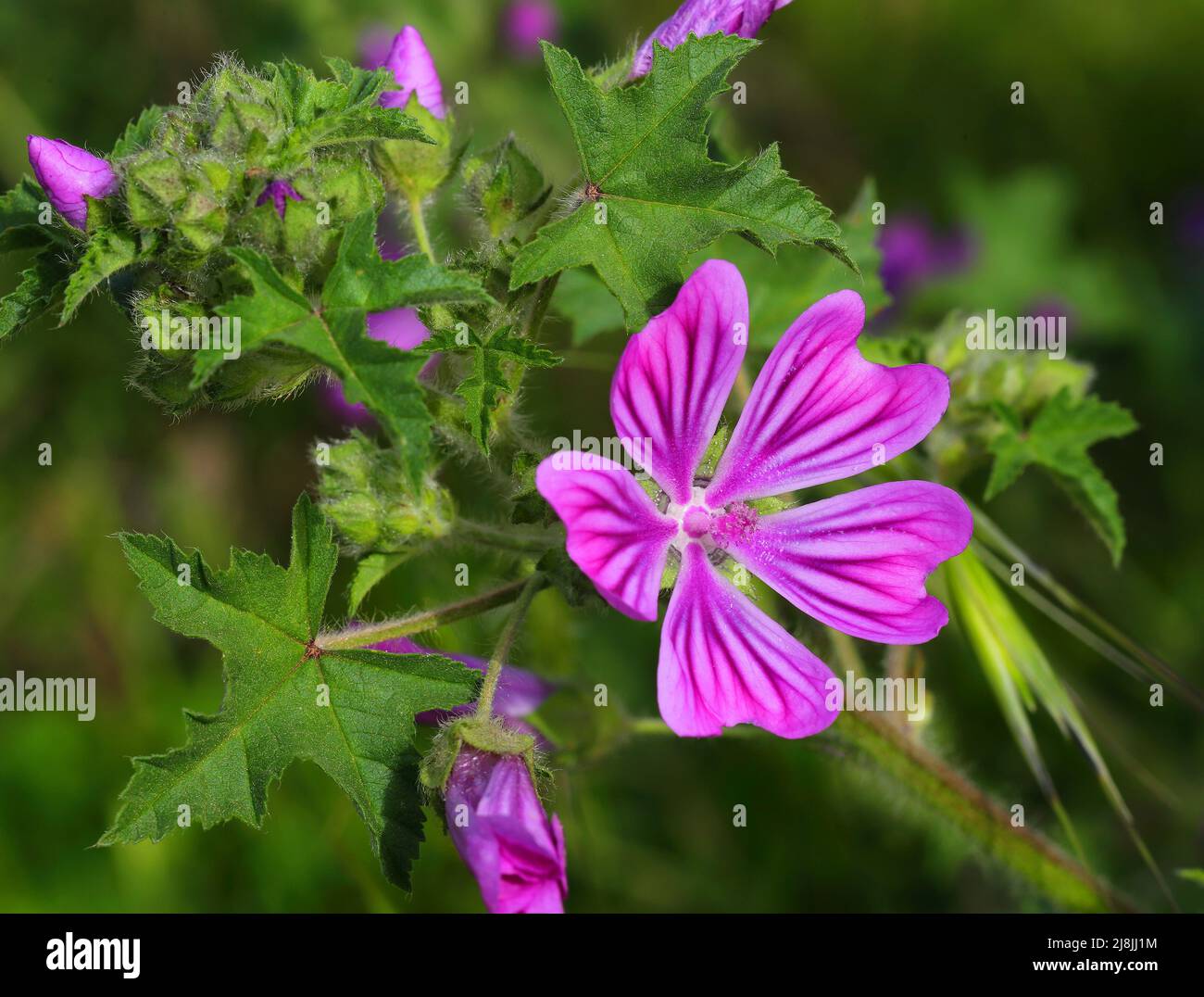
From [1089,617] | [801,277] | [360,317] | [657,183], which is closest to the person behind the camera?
[360,317]

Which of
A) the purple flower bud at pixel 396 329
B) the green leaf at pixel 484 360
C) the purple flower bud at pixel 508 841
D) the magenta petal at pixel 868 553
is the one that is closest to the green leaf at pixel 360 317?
the green leaf at pixel 484 360

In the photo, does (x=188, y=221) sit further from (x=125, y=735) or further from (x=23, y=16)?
(x=23, y=16)

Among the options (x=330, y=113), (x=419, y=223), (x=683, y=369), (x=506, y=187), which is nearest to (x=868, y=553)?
(x=683, y=369)

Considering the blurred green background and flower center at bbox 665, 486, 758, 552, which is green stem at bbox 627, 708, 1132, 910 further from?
the blurred green background

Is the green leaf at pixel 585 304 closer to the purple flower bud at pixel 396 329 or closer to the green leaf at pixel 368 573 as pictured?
the purple flower bud at pixel 396 329

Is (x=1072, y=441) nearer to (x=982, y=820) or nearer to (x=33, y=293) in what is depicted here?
(x=982, y=820)

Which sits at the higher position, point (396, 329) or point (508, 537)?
point (396, 329)

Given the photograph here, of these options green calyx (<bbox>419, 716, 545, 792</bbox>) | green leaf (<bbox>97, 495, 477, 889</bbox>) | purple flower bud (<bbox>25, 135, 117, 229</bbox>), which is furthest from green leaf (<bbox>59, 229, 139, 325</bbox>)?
green calyx (<bbox>419, 716, 545, 792</bbox>)
